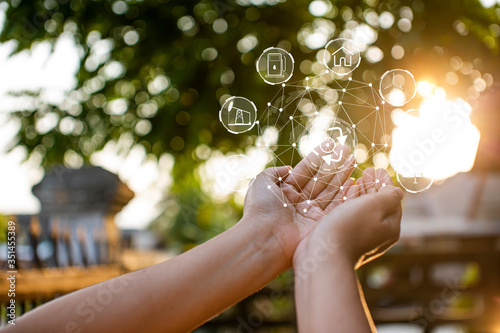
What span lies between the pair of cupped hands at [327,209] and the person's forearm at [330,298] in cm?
4

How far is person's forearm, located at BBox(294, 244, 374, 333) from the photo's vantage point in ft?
3.04

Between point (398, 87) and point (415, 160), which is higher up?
point (398, 87)

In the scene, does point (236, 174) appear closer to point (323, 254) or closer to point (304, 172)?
point (304, 172)

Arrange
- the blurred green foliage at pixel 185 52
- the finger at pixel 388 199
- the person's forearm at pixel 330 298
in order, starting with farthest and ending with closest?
the blurred green foliage at pixel 185 52 < the finger at pixel 388 199 < the person's forearm at pixel 330 298

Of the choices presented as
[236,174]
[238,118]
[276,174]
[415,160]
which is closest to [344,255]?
[276,174]

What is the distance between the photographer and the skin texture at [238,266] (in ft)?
3.61

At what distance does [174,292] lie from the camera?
1162mm

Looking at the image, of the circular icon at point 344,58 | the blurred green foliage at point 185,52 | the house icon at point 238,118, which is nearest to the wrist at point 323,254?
the house icon at point 238,118

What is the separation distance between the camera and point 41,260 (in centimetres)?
223

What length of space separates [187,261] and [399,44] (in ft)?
5.09

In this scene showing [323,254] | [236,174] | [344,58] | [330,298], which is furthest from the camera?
[344,58]

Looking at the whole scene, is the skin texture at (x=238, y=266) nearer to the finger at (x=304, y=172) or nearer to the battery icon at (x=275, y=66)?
the finger at (x=304, y=172)

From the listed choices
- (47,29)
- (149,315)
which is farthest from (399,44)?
(47,29)

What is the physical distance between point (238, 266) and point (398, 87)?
0.99 meters
